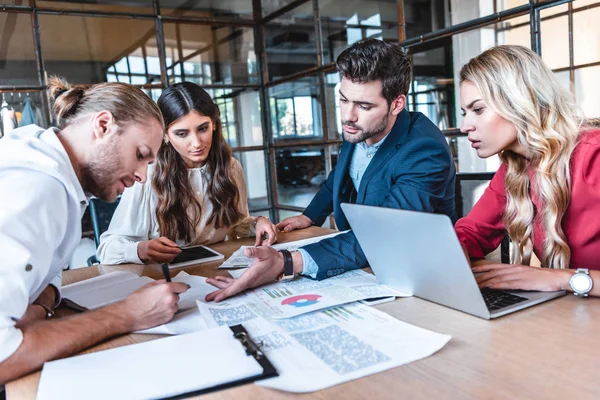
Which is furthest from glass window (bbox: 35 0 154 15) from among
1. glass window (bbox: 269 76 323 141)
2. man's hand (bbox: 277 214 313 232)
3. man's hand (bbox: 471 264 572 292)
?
man's hand (bbox: 471 264 572 292)

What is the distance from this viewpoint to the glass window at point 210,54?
12.5 ft

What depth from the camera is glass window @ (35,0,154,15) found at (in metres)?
3.37

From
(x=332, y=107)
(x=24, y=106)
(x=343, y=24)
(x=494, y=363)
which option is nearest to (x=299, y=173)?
(x=332, y=107)

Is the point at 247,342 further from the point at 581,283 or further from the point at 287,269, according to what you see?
the point at 581,283

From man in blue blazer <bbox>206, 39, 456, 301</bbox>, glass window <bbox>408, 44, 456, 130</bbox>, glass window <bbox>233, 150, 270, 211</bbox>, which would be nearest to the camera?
man in blue blazer <bbox>206, 39, 456, 301</bbox>

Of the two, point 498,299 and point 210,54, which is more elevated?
point 210,54

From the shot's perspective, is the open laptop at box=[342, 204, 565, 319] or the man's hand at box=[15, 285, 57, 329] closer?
the open laptop at box=[342, 204, 565, 319]

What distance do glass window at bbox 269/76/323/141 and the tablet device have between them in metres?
2.06

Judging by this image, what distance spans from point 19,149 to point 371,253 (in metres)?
0.80

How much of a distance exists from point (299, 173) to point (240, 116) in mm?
740

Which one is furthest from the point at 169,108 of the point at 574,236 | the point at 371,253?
the point at 574,236

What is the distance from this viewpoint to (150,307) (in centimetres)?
98

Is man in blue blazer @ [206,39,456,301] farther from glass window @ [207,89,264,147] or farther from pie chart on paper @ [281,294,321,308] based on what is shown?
glass window @ [207,89,264,147]

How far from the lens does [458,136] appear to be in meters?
2.51
